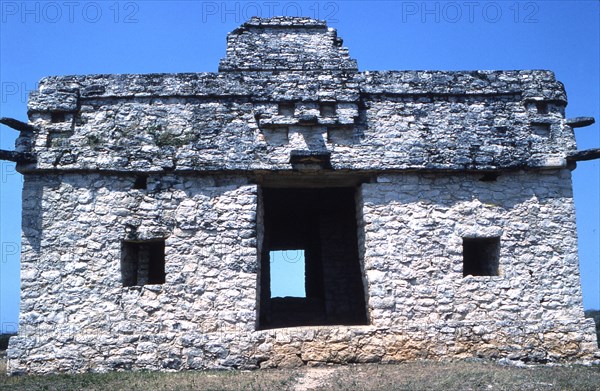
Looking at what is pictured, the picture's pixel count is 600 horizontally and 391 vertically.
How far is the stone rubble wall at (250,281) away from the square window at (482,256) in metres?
0.21

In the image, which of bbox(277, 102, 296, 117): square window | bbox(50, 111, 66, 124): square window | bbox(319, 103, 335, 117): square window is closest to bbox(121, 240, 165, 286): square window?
bbox(50, 111, 66, 124): square window

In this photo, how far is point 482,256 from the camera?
10.1 m

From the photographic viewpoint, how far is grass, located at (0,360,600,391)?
292 inches

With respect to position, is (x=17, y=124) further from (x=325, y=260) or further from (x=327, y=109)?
(x=325, y=260)

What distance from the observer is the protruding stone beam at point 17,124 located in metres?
9.11

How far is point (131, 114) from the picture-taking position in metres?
9.69

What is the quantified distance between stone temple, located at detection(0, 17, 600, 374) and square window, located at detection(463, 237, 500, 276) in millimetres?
45

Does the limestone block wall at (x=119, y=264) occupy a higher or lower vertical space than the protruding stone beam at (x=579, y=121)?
lower

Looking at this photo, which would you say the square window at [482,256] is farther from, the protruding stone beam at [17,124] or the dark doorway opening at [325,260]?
the protruding stone beam at [17,124]

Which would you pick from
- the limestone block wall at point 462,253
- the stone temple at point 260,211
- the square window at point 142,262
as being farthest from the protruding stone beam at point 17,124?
the limestone block wall at point 462,253

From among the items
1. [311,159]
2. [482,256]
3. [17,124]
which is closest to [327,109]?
[311,159]

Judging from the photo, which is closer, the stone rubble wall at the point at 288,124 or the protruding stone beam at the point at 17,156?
the protruding stone beam at the point at 17,156

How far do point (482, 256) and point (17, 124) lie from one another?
8124 millimetres

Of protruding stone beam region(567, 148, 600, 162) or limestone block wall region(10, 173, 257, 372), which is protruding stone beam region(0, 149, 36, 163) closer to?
limestone block wall region(10, 173, 257, 372)
